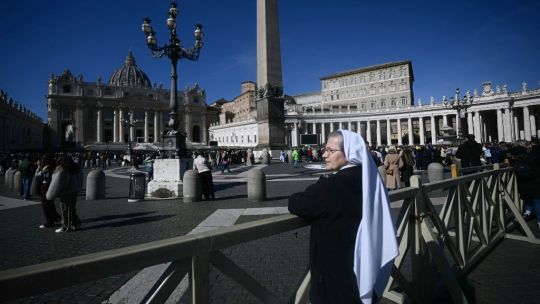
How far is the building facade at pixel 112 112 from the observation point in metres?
74.9

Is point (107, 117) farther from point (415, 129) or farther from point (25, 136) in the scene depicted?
point (415, 129)

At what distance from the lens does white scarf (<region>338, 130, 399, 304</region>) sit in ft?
5.92

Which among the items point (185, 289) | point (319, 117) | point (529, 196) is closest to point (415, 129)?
point (319, 117)

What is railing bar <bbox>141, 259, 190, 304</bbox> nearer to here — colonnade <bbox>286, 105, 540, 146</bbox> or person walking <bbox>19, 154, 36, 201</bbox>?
→ person walking <bbox>19, 154, 36, 201</bbox>

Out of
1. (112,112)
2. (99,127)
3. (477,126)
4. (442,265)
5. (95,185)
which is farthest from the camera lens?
(112,112)

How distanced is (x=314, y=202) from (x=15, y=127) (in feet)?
249

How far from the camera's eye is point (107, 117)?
82.0 metres

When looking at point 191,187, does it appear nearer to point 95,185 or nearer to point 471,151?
point 95,185

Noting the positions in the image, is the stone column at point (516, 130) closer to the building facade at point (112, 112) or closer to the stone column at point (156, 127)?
the building facade at point (112, 112)

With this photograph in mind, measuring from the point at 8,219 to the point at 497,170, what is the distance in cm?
1136

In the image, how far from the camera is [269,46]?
19609 mm

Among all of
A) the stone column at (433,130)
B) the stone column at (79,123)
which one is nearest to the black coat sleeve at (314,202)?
the stone column at (433,130)

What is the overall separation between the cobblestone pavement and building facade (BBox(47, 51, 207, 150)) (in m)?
64.3

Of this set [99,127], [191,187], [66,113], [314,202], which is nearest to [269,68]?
[191,187]
